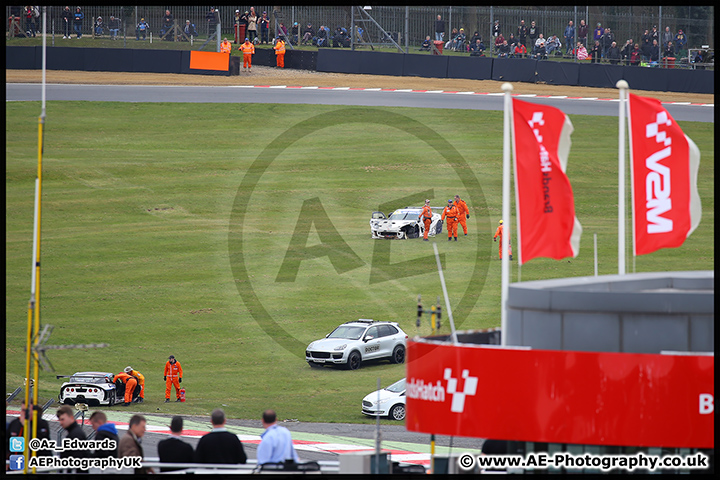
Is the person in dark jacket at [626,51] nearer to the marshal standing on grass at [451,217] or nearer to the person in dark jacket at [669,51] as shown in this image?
the person in dark jacket at [669,51]

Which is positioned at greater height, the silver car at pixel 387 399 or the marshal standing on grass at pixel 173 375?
the marshal standing on grass at pixel 173 375

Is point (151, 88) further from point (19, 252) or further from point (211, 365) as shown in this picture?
point (211, 365)

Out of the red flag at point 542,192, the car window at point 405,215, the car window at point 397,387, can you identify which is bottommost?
the car window at point 397,387

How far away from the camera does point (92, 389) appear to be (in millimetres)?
24344

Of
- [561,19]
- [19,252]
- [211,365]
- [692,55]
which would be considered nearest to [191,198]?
[19,252]

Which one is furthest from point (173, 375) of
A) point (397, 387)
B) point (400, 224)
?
point (400, 224)

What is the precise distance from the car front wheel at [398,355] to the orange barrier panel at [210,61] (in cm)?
3585

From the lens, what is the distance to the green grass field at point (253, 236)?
2767cm

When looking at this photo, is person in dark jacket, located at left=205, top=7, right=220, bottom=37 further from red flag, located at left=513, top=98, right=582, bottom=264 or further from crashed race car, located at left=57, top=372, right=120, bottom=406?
red flag, located at left=513, top=98, right=582, bottom=264

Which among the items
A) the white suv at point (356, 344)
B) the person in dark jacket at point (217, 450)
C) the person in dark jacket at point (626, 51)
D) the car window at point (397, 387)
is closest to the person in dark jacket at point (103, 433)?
the person in dark jacket at point (217, 450)

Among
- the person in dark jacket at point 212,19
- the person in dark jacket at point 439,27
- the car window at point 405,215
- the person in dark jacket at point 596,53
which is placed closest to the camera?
the car window at point 405,215

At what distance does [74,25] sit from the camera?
181 ft

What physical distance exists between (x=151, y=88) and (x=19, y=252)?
23002 millimetres

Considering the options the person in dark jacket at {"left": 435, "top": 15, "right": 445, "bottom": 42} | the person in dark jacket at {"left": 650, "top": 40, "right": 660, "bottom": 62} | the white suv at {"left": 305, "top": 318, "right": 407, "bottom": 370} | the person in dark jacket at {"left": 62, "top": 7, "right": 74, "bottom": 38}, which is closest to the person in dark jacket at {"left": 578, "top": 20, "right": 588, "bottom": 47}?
the person in dark jacket at {"left": 650, "top": 40, "right": 660, "bottom": 62}
